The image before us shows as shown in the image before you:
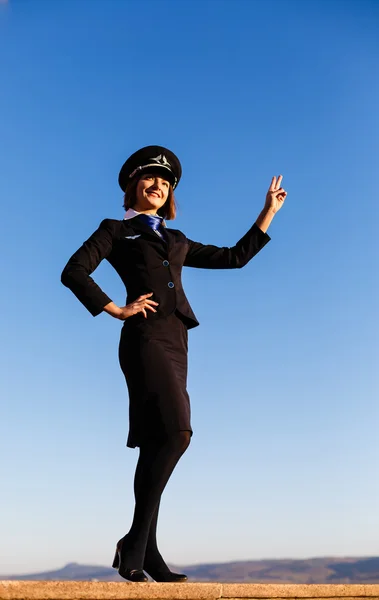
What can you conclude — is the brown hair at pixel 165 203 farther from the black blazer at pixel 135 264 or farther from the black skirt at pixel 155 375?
the black skirt at pixel 155 375

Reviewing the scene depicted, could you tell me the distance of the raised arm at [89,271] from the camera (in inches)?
191

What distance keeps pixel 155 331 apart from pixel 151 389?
381 millimetres

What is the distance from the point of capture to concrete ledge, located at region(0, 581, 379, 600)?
12.7 feet

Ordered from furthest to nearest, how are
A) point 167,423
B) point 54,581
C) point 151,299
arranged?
1. point 151,299
2. point 167,423
3. point 54,581

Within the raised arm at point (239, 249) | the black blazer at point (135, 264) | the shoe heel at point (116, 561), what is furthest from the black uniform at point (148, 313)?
the shoe heel at point (116, 561)

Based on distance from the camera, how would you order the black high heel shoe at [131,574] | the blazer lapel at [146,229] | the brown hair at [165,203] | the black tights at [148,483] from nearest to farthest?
the black high heel shoe at [131,574]
the black tights at [148,483]
the blazer lapel at [146,229]
the brown hair at [165,203]

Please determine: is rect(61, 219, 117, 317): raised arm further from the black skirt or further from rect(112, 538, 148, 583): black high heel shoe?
rect(112, 538, 148, 583): black high heel shoe

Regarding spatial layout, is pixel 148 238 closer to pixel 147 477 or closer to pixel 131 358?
pixel 131 358

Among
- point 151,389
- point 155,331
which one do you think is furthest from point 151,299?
point 151,389

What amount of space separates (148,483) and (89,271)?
1351 millimetres

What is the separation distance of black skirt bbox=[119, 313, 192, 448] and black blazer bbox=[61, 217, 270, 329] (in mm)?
113

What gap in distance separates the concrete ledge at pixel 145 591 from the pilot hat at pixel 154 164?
266 cm

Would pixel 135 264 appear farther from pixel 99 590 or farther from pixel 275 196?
pixel 99 590

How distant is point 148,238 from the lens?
525 cm
